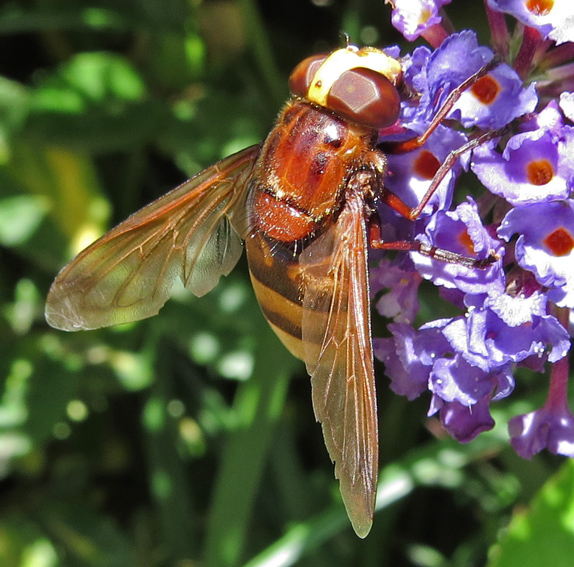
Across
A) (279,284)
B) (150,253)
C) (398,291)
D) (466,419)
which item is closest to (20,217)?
(150,253)

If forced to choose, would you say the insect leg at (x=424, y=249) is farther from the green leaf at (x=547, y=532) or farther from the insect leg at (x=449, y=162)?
the green leaf at (x=547, y=532)

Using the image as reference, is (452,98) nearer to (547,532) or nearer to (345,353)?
(345,353)

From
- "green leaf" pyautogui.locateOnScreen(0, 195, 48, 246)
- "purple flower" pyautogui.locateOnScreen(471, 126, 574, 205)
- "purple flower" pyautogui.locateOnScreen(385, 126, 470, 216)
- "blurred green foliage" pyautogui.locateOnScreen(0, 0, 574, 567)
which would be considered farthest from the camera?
"green leaf" pyautogui.locateOnScreen(0, 195, 48, 246)

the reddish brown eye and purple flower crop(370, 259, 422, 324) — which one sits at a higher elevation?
the reddish brown eye

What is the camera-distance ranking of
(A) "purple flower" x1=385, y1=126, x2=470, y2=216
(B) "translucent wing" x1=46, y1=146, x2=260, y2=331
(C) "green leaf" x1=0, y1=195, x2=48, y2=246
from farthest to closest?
1. (C) "green leaf" x1=0, y1=195, x2=48, y2=246
2. (B) "translucent wing" x1=46, y1=146, x2=260, y2=331
3. (A) "purple flower" x1=385, y1=126, x2=470, y2=216

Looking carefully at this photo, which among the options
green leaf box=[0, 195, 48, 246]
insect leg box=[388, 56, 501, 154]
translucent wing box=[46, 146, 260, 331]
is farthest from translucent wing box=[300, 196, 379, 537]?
green leaf box=[0, 195, 48, 246]

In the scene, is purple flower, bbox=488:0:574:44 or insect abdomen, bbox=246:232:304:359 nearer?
purple flower, bbox=488:0:574:44

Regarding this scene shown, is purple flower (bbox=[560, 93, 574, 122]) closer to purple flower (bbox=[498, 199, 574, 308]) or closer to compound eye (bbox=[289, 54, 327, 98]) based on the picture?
purple flower (bbox=[498, 199, 574, 308])

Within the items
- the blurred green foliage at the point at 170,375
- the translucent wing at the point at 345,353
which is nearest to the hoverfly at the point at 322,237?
the translucent wing at the point at 345,353
